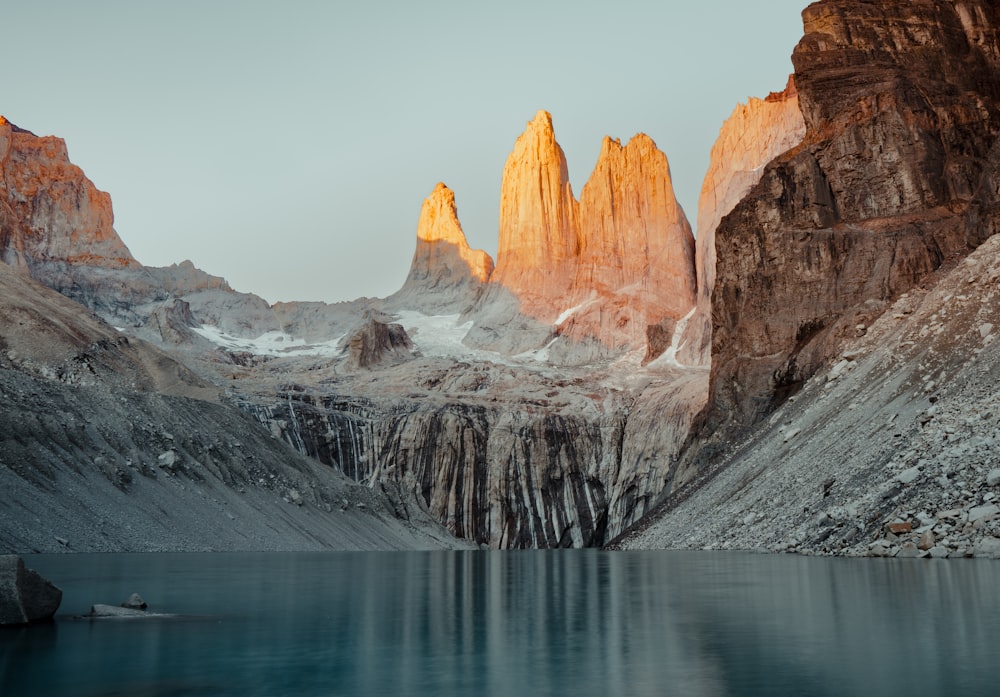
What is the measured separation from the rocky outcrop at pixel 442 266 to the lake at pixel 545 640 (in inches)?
5069

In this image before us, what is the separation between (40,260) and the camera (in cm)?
13450

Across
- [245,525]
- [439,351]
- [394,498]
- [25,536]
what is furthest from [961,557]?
[439,351]

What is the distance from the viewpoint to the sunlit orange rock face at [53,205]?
136500 mm

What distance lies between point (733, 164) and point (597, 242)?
24162 mm

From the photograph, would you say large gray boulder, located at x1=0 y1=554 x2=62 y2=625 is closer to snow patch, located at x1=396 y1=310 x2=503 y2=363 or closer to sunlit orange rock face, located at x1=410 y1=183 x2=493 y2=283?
snow patch, located at x1=396 y1=310 x2=503 y2=363

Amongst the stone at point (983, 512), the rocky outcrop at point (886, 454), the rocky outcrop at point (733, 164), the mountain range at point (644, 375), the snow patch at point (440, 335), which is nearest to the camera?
the stone at point (983, 512)

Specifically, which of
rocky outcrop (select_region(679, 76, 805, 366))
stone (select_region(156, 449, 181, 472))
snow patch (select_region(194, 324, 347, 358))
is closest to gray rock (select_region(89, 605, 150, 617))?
stone (select_region(156, 449, 181, 472))

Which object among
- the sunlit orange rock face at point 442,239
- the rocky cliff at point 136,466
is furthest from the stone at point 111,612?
the sunlit orange rock face at point 442,239

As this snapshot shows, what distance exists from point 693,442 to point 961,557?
43238mm

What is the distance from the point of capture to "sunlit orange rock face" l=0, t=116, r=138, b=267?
136 m

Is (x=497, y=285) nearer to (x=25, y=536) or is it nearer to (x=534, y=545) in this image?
(x=534, y=545)

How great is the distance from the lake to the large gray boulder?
17.0 inches

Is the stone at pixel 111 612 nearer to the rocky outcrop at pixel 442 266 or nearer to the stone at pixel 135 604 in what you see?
the stone at pixel 135 604

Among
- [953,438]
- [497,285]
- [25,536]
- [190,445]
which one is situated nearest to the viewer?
[953,438]
